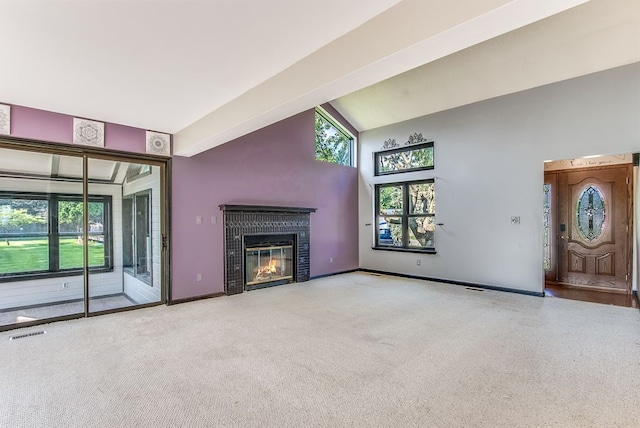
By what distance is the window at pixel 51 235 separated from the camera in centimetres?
416

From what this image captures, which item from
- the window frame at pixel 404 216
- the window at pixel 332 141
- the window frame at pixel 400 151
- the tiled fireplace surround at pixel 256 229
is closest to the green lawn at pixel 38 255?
the tiled fireplace surround at pixel 256 229

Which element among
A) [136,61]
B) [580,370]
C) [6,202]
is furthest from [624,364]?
[6,202]

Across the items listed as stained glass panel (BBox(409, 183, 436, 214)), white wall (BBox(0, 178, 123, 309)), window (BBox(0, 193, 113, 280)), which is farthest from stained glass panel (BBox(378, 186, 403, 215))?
window (BBox(0, 193, 113, 280))

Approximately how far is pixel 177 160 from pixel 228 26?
2.96 meters

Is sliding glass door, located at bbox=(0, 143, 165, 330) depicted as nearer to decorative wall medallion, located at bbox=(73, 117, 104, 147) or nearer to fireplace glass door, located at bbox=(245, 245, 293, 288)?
decorative wall medallion, located at bbox=(73, 117, 104, 147)

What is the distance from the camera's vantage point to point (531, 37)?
412cm

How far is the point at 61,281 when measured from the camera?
4.64 m

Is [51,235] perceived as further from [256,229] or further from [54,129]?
[256,229]

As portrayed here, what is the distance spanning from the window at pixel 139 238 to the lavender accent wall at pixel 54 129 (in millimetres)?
861

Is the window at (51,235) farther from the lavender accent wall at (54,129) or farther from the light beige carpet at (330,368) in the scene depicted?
the light beige carpet at (330,368)

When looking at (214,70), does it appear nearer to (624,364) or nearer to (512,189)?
(624,364)

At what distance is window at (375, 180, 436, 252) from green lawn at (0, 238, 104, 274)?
17.5ft

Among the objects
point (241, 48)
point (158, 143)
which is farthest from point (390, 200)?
point (241, 48)

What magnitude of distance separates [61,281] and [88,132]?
236cm
